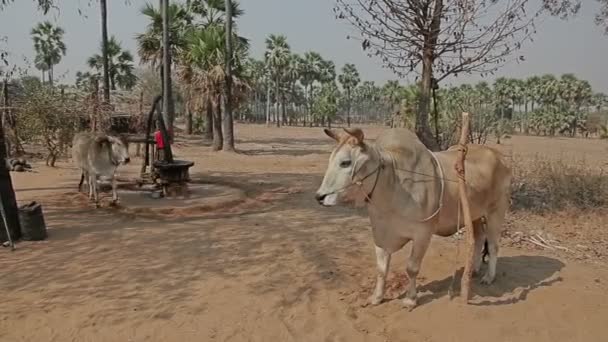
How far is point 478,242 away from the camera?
557cm

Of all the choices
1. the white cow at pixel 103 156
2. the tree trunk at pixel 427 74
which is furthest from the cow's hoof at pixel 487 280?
the white cow at pixel 103 156

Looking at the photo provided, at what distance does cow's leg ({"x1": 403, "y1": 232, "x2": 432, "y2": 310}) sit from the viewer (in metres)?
4.47

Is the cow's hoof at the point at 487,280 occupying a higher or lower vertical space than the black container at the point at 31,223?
lower

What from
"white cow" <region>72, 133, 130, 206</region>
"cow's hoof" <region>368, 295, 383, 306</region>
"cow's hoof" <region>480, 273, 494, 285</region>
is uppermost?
"white cow" <region>72, 133, 130, 206</region>

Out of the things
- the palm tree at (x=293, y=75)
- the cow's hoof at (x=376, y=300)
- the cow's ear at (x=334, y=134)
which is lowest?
the cow's hoof at (x=376, y=300)

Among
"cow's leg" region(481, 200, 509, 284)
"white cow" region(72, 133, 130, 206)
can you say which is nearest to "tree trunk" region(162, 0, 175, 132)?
"white cow" region(72, 133, 130, 206)

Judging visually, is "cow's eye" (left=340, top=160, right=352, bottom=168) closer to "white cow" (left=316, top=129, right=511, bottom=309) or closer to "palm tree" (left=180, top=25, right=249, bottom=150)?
"white cow" (left=316, top=129, right=511, bottom=309)

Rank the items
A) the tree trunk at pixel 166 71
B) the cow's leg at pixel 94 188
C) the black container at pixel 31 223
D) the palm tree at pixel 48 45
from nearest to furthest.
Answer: the black container at pixel 31 223 < the cow's leg at pixel 94 188 < the tree trunk at pixel 166 71 < the palm tree at pixel 48 45

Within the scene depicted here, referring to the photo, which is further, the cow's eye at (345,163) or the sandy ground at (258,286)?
the sandy ground at (258,286)

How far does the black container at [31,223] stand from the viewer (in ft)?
22.4

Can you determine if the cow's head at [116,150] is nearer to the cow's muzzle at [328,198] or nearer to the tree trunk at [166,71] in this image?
the cow's muzzle at [328,198]

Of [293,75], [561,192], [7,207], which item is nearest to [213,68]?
[7,207]

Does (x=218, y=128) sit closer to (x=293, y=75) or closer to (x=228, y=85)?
(x=228, y=85)

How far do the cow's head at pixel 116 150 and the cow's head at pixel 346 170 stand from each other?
6.83 meters
